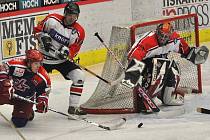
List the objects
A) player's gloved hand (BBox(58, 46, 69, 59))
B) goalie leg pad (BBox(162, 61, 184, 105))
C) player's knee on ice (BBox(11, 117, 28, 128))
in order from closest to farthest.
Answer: player's knee on ice (BBox(11, 117, 28, 128)) → player's gloved hand (BBox(58, 46, 69, 59)) → goalie leg pad (BBox(162, 61, 184, 105))

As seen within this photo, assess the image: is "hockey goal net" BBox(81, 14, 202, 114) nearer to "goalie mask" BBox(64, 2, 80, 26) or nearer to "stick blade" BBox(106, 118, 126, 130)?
"stick blade" BBox(106, 118, 126, 130)

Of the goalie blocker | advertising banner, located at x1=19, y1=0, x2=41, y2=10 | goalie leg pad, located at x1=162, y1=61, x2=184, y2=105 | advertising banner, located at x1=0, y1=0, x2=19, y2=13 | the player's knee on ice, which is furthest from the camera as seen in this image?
advertising banner, located at x1=19, y1=0, x2=41, y2=10

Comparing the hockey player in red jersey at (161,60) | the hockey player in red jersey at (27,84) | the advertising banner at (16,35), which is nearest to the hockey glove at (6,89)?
the hockey player in red jersey at (27,84)

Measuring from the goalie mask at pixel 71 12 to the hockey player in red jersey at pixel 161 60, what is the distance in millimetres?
567

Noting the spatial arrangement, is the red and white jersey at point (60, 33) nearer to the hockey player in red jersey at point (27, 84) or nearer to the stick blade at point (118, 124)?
the hockey player in red jersey at point (27, 84)

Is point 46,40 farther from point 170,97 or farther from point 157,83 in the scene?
point 170,97

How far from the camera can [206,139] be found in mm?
4660

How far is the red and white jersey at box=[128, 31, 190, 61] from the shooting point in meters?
5.64

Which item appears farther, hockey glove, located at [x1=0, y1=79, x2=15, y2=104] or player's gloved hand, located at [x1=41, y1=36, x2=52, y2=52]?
player's gloved hand, located at [x1=41, y1=36, x2=52, y2=52]

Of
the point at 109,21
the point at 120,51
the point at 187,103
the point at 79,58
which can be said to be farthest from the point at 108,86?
the point at 109,21

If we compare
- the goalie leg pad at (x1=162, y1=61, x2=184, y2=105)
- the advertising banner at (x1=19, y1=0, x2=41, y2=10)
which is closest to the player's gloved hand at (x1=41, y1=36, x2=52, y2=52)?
the goalie leg pad at (x1=162, y1=61, x2=184, y2=105)

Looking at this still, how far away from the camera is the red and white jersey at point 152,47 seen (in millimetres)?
5641

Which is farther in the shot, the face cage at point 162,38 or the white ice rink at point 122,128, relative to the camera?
the face cage at point 162,38

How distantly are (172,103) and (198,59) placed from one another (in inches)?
19.2
